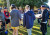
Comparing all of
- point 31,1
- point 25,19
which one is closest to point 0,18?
point 25,19

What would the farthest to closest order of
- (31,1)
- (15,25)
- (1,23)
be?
(31,1) → (15,25) → (1,23)

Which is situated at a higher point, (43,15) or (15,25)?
(43,15)

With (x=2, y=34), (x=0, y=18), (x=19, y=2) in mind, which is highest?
(x=19, y=2)

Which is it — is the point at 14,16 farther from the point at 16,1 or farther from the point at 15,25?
the point at 16,1

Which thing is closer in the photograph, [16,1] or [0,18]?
[0,18]

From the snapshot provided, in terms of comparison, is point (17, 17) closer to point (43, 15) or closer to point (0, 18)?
point (0, 18)

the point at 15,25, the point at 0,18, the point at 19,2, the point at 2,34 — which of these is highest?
the point at 19,2

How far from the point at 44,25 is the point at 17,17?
1.20m

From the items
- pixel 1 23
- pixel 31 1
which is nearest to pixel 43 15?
pixel 1 23

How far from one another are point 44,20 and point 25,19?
2.67 feet

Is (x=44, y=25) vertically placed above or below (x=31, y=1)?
below

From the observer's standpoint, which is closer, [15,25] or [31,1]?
[15,25]

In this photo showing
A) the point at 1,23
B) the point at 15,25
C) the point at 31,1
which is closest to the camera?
the point at 1,23

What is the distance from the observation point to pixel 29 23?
4.09m
